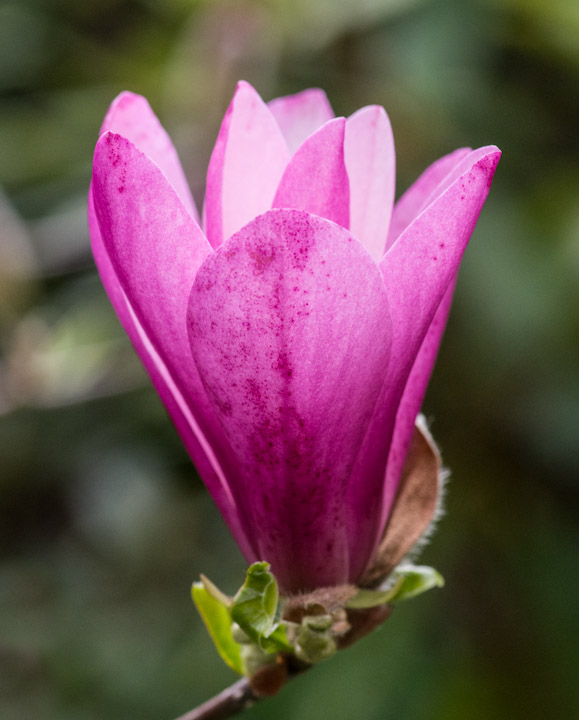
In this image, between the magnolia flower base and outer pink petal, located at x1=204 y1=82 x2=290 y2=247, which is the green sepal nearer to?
the magnolia flower base

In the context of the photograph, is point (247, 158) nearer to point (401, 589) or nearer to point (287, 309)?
point (287, 309)

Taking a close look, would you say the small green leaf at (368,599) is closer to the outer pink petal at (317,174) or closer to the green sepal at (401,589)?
the green sepal at (401,589)

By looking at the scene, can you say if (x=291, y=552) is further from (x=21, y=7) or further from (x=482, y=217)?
(x=21, y=7)

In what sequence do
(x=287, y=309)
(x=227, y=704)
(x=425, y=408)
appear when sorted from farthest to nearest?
(x=425, y=408) → (x=227, y=704) → (x=287, y=309)

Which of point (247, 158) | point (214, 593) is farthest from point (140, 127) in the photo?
point (214, 593)

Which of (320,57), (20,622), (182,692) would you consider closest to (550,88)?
(320,57)

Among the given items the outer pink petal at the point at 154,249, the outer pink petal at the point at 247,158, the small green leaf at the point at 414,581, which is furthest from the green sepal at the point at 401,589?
the outer pink petal at the point at 247,158

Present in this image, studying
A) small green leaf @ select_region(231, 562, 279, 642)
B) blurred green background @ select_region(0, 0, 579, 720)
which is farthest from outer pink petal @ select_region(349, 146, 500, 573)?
blurred green background @ select_region(0, 0, 579, 720)
